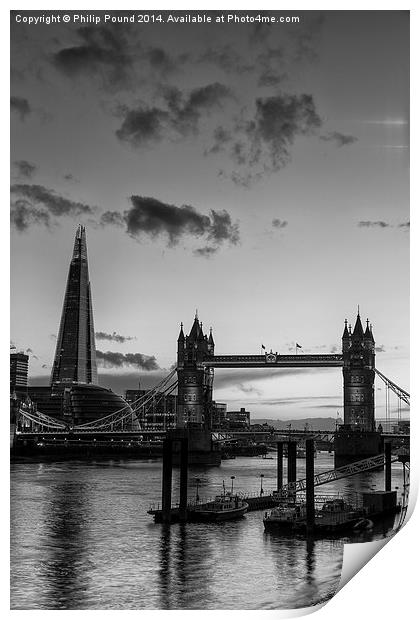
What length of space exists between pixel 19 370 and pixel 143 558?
3664 mm

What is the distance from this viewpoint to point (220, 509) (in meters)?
18.7

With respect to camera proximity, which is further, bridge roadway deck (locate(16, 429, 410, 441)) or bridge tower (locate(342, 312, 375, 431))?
bridge tower (locate(342, 312, 375, 431))

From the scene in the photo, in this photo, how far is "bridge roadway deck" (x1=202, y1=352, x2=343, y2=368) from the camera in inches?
848

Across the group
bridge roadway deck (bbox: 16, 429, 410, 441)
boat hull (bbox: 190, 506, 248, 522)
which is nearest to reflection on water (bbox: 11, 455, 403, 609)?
boat hull (bbox: 190, 506, 248, 522)

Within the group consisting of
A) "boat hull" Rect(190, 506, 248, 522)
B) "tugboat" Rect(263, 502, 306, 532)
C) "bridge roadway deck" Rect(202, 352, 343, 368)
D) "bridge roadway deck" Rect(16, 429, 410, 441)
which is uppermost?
"bridge roadway deck" Rect(202, 352, 343, 368)

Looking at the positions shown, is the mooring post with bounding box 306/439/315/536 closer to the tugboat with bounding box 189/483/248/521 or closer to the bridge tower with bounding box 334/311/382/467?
the tugboat with bounding box 189/483/248/521

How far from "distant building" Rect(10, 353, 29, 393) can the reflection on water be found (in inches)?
111

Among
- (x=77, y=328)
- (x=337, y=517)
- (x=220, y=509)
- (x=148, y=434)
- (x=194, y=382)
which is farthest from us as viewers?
(x=148, y=434)

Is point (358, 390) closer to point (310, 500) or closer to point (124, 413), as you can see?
point (124, 413)

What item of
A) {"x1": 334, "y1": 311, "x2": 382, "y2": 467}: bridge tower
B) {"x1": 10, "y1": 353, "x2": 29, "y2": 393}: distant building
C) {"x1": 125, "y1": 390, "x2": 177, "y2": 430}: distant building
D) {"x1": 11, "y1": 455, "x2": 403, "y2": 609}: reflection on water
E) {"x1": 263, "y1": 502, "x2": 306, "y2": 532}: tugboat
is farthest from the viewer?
{"x1": 334, "y1": 311, "x2": 382, "y2": 467}: bridge tower

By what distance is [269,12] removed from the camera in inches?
345

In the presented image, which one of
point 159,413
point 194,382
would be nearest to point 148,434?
point 159,413

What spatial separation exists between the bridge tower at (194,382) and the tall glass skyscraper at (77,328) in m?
2.92
